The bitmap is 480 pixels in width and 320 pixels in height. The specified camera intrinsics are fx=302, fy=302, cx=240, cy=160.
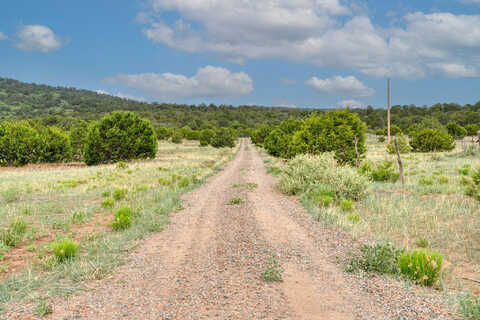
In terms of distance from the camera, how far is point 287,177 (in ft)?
44.6

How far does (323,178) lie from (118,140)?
1076 inches

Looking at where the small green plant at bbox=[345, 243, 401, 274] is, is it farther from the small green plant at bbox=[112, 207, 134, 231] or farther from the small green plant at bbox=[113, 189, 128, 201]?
the small green plant at bbox=[113, 189, 128, 201]

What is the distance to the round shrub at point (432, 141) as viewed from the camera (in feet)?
132

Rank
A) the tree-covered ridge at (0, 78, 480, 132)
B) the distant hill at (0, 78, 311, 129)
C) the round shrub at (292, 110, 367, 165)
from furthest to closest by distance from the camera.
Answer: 1. the distant hill at (0, 78, 311, 129)
2. the tree-covered ridge at (0, 78, 480, 132)
3. the round shrub at (292, 110, 367, 165)

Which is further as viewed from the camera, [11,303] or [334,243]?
[334,243]

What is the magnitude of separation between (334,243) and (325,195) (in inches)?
180

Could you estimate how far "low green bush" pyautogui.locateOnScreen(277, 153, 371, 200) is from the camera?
442 inches

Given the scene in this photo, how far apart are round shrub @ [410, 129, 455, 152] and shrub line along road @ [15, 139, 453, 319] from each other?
134 feet

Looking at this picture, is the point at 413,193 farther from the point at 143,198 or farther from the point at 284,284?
the point at 143,198

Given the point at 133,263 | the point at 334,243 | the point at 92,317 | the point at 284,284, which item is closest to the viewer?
the point at 92,317

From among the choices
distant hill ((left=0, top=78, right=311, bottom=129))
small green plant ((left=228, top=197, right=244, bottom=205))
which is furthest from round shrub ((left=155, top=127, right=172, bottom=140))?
small green plant ((left=228, top=197, right=244, bottom=205))

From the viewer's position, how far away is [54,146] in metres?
A: 36.1

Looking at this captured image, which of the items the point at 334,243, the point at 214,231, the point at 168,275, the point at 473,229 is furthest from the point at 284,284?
the point at 473,229

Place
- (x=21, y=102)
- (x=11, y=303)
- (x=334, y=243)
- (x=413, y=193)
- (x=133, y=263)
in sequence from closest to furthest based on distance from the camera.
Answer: (x=11, y=303), (x=133, y=263), (x=334, y=243), (x=413, y=193), (x=21, y=102)
